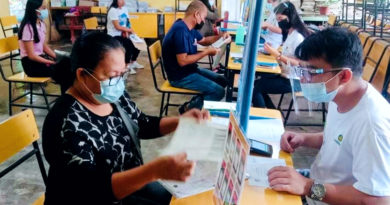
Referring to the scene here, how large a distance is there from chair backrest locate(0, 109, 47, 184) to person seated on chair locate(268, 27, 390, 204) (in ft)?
3.41

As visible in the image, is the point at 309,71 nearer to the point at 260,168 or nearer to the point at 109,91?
the point at 260,168

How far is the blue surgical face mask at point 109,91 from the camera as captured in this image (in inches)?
49.6

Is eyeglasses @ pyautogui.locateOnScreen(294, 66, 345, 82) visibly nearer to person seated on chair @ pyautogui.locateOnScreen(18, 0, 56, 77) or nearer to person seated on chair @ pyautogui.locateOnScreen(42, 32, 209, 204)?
person seated on chair @ pyautogui.locateOnScreen(42, 32, 209, 204)

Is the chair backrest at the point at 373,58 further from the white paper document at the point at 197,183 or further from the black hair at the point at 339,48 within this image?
the white paper document at the point at 197,183

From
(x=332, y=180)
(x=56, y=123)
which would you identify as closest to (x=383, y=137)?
(x=332, y=180)

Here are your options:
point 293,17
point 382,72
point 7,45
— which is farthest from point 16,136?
point 382,72

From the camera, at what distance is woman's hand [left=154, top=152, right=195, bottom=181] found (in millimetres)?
901

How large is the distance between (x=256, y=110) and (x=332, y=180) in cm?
64

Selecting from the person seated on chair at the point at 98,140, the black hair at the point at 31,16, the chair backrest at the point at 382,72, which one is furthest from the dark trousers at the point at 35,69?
the chair backrest at the point at 382,72

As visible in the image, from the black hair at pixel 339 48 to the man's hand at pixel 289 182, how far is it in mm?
417

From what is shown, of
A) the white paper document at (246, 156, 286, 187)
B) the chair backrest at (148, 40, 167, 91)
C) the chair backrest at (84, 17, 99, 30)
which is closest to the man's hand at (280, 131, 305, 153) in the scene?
the white paper document at (246, 156, 286, 187)

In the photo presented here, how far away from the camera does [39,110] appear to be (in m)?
3.56

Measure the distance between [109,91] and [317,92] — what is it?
32.2 inches

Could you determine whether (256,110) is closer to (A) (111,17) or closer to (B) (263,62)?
(B) (263,62)
